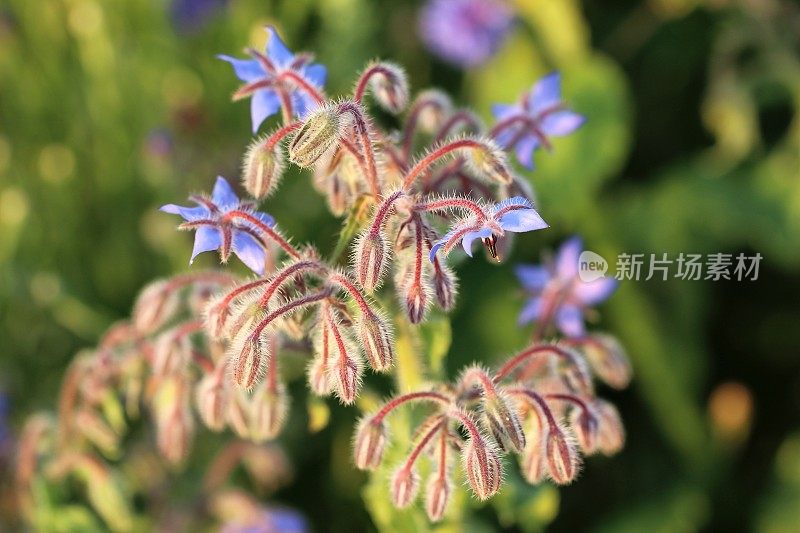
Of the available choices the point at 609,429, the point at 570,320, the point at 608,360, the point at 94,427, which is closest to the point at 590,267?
the point at 570,320

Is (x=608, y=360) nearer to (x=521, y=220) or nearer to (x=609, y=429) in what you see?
(x=609, y=429)

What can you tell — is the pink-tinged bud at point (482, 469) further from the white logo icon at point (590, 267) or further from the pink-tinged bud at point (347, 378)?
the white logo icon at point (590, 267)

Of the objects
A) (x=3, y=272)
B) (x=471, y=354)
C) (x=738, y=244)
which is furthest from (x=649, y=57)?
(x=3, y=272)

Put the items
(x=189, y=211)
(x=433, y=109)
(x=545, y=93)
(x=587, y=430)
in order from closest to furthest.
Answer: (x=189, y=211) → (x=587, y=430) → (x=433, y=109) → (x=545, y=93)

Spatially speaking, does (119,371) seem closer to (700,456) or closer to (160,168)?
(160,168)

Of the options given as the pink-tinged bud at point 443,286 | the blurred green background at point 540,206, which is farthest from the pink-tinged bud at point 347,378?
the blurred green background at point 540,206
